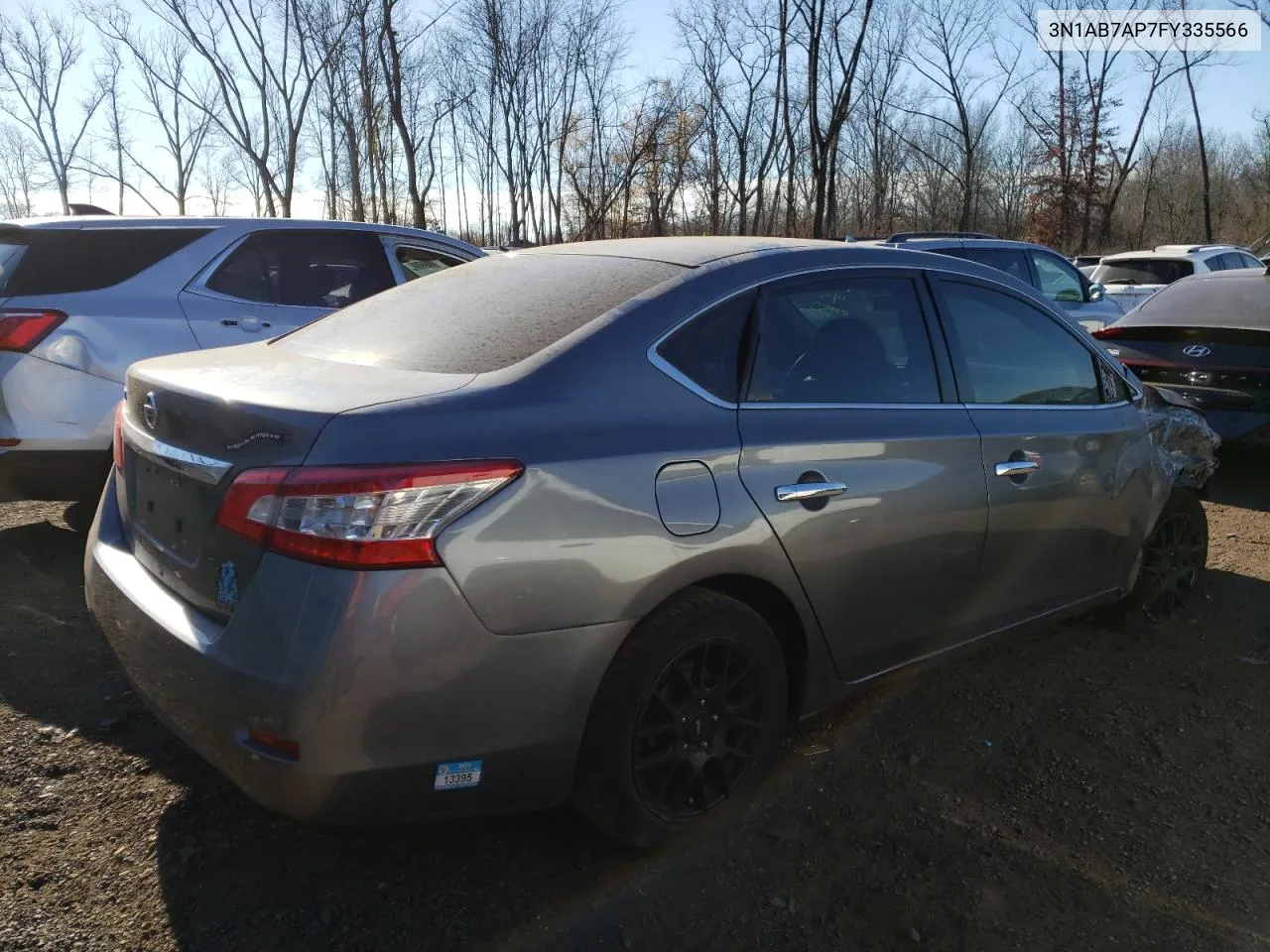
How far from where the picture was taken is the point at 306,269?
19.0 feet

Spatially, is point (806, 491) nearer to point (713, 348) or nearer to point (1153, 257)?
point (713, 348)

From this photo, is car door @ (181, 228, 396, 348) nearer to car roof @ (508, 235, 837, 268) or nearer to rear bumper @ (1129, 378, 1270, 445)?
car roof @ (508, 235, 837, 268)

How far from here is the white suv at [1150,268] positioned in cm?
1441

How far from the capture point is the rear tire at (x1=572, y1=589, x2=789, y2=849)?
233 cm

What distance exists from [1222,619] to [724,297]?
3.19 metres

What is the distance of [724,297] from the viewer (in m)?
2.67

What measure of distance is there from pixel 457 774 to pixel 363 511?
63cm

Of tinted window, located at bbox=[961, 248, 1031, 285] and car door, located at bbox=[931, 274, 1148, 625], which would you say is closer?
car door, located at bbox=[931, 274, 1148, 625]

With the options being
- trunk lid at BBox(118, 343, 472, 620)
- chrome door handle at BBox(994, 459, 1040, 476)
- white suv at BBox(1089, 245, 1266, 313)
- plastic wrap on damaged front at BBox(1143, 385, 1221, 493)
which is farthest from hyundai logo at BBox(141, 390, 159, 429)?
white suv at BBox(1089, 245, 1266, 313)

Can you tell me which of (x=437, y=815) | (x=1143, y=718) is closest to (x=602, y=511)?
(x=437, y=815)

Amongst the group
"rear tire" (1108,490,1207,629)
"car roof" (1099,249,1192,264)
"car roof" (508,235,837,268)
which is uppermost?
"car roof" (1099,249,1192,264)

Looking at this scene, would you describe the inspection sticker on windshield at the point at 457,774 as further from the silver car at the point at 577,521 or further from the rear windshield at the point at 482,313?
the rear windshield at the point at 482,313

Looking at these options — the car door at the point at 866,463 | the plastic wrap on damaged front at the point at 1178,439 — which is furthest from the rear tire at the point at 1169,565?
the car door at the point at 866,463

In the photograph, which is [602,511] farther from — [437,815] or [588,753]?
[437,815]
